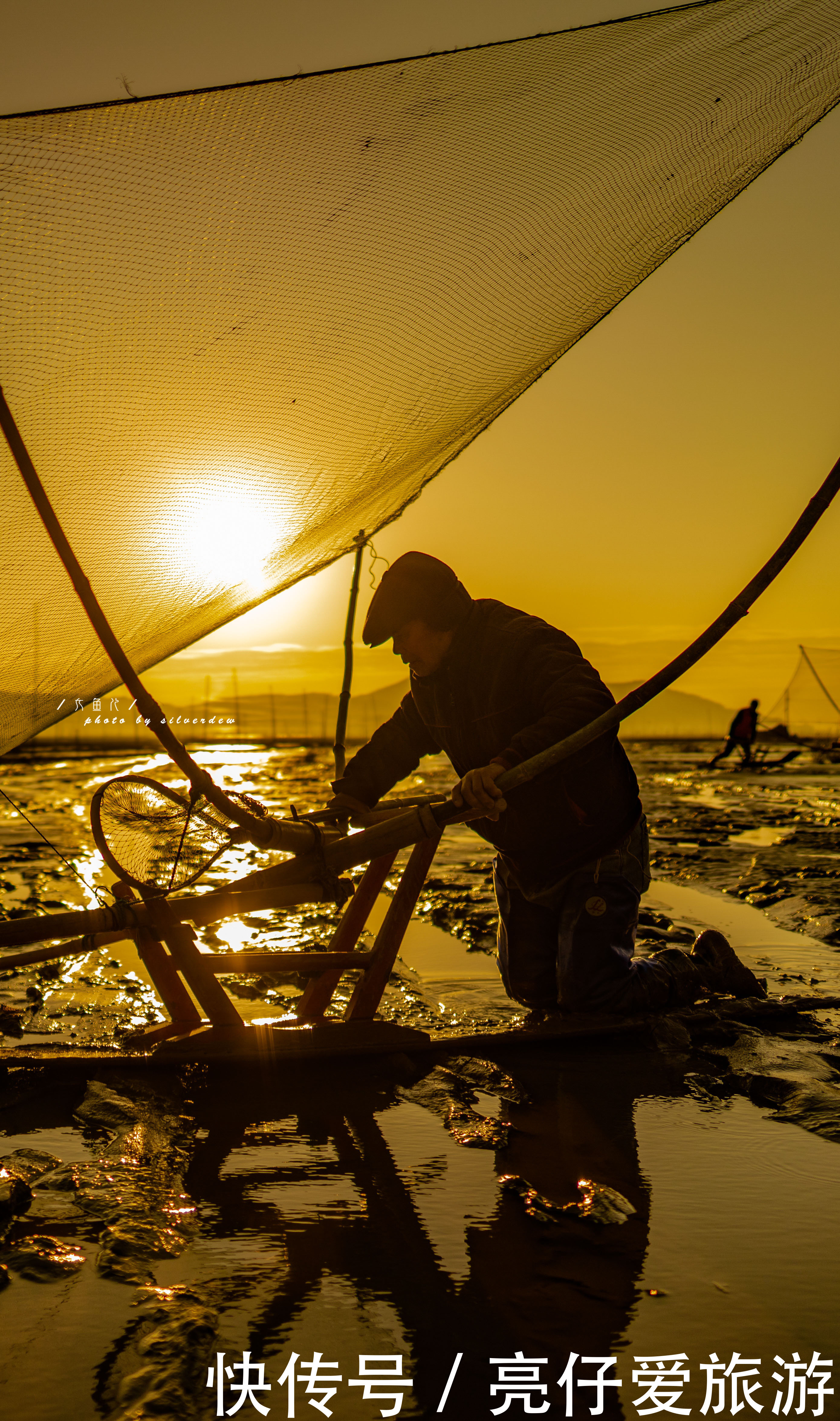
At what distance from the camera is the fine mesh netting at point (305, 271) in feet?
8.18

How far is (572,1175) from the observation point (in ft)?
7.57

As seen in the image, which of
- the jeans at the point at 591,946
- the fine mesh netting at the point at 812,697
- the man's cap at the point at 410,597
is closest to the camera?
the man's cap at the point at 410,597

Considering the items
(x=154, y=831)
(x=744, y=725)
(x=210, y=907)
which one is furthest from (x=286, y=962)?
(x=744, y=725)

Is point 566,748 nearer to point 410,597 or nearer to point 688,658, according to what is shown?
point 688,658

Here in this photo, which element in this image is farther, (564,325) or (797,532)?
(564,325)

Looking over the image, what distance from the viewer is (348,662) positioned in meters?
3.83

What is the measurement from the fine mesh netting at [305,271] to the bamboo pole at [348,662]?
14cm

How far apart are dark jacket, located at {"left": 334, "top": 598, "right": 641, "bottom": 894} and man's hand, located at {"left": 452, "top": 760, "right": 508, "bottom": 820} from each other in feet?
1.35

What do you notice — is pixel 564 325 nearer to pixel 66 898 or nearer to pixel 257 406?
pixel 257 406

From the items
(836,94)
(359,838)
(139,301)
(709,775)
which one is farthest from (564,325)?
(709,775)

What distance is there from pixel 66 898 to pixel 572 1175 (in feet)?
15.3

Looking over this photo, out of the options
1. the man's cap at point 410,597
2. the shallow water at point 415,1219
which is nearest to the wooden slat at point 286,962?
the shallow water at point 415,1219

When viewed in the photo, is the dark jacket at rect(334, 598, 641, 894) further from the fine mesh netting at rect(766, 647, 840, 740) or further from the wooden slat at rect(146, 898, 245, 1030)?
the fine mesh netting at rect(766, 647, 840, 740)

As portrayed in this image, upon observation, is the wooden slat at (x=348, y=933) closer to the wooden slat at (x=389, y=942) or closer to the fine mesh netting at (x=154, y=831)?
the wooden slat at (x=389, y=942)
